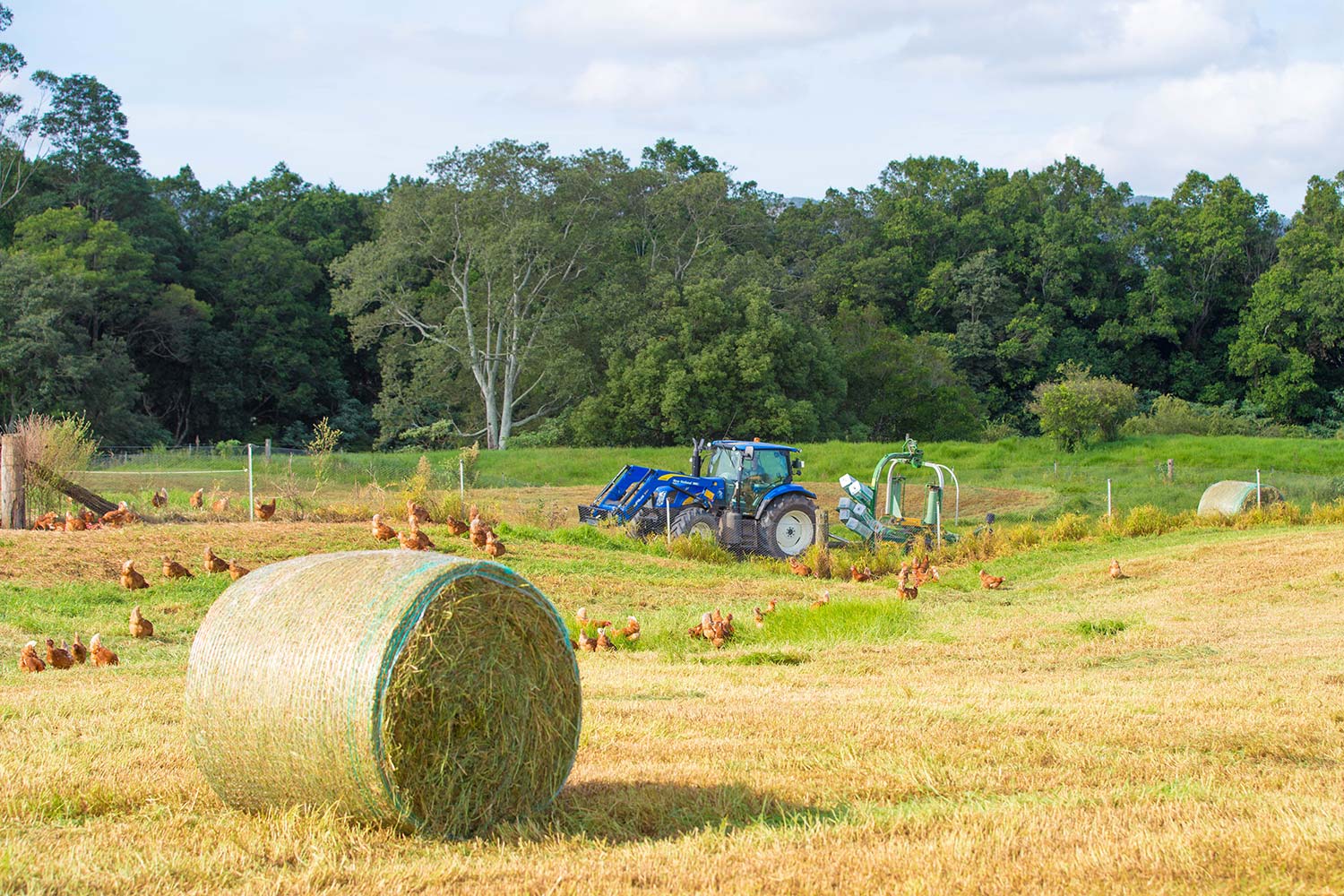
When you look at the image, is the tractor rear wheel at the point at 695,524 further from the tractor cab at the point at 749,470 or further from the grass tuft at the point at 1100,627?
the grass tuft at the point at 1100,627

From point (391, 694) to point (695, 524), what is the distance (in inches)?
636

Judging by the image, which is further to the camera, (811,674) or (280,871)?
(811,674)

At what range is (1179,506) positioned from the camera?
26781 mm

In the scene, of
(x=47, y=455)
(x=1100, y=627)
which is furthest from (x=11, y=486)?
(x=1100, y=627)

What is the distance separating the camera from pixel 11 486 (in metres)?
17.0

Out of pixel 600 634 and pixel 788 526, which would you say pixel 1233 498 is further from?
pixel 600 634

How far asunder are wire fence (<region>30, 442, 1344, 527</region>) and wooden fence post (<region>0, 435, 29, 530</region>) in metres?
0.69

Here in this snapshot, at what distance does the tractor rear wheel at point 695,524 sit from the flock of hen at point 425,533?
3.08 meters

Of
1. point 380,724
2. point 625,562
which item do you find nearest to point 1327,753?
point 380,724

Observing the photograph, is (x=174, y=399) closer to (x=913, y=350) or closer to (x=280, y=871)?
(x=913, y=350)

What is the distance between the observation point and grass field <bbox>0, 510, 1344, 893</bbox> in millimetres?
4578

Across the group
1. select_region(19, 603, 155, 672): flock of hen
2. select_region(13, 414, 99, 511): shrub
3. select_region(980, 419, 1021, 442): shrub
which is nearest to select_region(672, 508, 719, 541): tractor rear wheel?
select_region(13, 414, 99, 511): shrub

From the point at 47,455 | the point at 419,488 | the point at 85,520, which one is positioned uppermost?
the point at 47,455

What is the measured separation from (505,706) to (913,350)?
1975 inches
